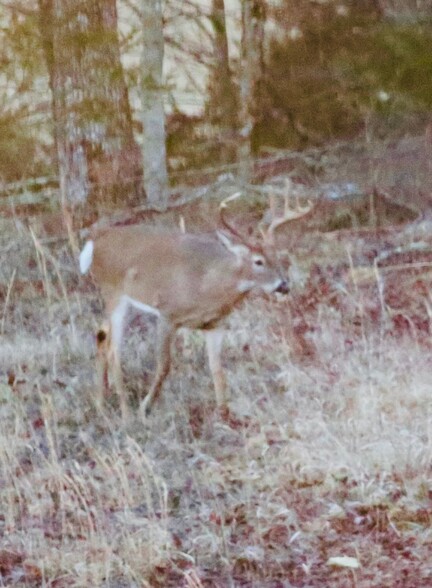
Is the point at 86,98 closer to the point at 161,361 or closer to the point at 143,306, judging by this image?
the point at 143,306

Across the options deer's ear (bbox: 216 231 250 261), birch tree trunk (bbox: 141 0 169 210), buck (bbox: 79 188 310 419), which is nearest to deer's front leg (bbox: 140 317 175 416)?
buck (bbox: 79 188 310 419)

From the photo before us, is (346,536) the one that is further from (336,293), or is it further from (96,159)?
(96,159)

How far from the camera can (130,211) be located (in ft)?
34.9

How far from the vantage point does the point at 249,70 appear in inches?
464

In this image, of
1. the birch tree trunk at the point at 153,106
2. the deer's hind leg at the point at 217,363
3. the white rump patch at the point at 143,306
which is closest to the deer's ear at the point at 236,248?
the deer's hind leg at the point at 217,363

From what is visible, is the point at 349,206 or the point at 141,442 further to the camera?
the point at 349,206

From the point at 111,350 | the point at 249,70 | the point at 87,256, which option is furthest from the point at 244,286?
the point at 249,70

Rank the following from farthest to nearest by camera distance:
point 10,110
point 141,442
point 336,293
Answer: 1. point 10,110
2. point 336,293
3. point 141,442

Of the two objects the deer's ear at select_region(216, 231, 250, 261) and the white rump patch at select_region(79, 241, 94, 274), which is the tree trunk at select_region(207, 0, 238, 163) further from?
the deer's ear at select_region(216, 231, 250, 261)

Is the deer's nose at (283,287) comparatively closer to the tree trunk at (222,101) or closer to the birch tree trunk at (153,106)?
the birch tree trunk at (153,106)

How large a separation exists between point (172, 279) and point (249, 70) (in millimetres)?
4894

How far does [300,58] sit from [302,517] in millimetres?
7081

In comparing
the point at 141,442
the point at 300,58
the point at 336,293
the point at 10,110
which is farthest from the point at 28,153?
the point at 141,442

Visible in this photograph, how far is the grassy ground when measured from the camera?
5137 millimetres
